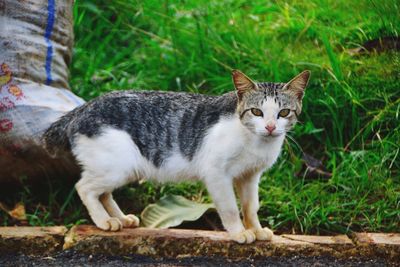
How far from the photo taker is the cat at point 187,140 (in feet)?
9.79

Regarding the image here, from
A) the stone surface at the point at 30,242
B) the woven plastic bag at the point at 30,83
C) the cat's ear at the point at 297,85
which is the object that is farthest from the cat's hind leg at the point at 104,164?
the cat's ear at the point at 297,85

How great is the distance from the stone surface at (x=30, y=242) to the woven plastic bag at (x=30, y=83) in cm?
58

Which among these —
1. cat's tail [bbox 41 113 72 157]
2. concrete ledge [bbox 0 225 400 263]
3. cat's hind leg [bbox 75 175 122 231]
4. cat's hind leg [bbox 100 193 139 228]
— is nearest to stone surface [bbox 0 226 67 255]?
concrete ledge [bbox 0 225 400 263]

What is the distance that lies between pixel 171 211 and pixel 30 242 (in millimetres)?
838

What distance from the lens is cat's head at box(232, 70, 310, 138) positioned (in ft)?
9.54

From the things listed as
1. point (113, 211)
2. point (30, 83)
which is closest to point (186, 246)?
point (113, 211)

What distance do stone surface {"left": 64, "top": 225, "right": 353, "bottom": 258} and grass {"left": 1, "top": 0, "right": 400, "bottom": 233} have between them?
0.42 meters

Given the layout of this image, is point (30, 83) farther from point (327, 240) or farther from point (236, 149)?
point (327, 240)

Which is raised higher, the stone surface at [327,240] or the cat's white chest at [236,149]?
the cat's white chest at [236,149]

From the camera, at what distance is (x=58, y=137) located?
3287 mm

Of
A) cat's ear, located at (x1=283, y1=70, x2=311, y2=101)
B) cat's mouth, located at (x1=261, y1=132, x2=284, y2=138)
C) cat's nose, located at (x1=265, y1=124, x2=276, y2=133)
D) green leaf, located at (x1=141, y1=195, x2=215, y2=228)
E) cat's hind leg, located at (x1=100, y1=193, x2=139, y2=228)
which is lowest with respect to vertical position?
green leaf, located at (x1=141, y1=195, x2=215, y2=228)

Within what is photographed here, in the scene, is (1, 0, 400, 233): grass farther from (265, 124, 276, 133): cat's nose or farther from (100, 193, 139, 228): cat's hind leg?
(265, 124, 276, 133): cat's nose

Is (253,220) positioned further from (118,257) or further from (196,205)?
(118,257)

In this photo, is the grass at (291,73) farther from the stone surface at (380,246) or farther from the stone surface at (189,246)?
the stone surface at (189,246)
